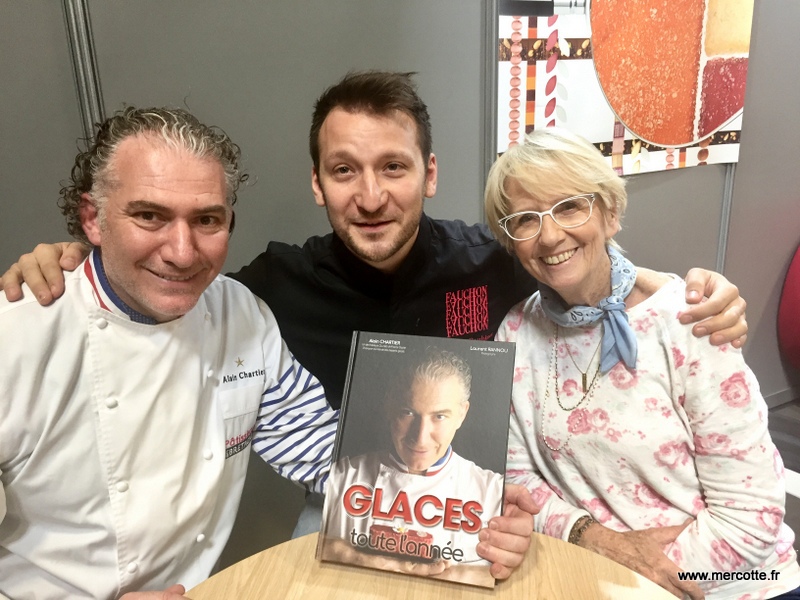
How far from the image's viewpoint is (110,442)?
933mm

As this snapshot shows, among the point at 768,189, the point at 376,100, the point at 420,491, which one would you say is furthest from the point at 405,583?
the point at 768,189

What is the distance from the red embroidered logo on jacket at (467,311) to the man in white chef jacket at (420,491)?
486 mm

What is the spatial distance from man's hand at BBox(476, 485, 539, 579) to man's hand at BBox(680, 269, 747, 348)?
0.45 metres

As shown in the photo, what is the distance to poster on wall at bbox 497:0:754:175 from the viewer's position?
181cm

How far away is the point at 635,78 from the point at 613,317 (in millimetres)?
1348

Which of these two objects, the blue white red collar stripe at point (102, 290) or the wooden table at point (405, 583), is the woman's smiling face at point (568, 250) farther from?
the blue white red collar stripe at point (102, 290)

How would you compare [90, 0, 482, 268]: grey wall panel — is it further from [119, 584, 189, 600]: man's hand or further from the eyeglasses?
[119, 584, 189, 600]: man's hand

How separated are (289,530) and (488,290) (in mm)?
1035

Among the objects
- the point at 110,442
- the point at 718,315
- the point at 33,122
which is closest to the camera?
the point at 110,442

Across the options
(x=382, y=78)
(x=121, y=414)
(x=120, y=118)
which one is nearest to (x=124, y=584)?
(x=121, y=414)

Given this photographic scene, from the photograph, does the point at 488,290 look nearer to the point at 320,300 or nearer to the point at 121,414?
the point at 320,300

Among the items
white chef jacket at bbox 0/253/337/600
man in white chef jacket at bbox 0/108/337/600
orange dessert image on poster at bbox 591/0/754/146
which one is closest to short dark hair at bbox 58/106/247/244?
man in white chef jacket at bbox 0/108/337/600

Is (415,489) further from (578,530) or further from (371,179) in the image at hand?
(371,179)

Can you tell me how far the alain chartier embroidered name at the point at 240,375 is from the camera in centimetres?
108
